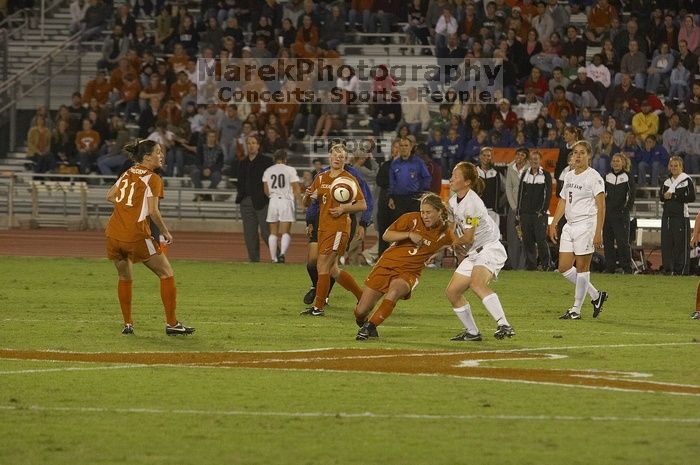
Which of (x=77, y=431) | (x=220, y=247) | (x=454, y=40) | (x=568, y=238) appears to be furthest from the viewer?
(x=454, y=40)

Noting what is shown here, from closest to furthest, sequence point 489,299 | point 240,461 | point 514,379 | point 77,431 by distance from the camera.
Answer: point 240,461 → point 77,431 → point 514,379 → point 489,299

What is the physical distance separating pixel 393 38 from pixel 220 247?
27.9 feet

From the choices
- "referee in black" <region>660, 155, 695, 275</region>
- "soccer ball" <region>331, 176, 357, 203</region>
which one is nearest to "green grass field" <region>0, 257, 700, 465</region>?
"soccer ball" <region>331, 176, 357, 203</region>

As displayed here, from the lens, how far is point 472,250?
42.0ft

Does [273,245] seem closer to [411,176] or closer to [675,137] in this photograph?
[411,176]

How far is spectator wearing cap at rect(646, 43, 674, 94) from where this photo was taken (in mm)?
29562

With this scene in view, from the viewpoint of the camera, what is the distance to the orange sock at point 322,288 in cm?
1522

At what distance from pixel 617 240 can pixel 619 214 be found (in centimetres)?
45

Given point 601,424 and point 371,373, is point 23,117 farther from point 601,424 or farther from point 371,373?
point 601,424

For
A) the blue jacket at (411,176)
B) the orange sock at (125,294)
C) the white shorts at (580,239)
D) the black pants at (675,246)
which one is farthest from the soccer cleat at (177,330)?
the black pants at (675,246)

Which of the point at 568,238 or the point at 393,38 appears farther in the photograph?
the point at 393,38

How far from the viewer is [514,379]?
10.4 m

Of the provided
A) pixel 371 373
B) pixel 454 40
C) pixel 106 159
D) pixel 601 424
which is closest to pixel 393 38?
pixel 454 40

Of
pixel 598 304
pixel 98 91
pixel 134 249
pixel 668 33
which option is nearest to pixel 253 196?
pixel 598 304
